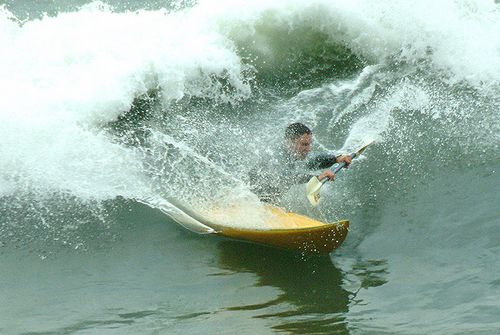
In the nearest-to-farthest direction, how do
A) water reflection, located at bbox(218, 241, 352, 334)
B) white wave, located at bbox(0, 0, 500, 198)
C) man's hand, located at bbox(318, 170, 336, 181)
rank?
water reflection, located at bbox(218, 241, 352, 334), man's hand, located at bbox(318, 170, 336, 181), white wave, located at bbox(0, 0, 500, 198)

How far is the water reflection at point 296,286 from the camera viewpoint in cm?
454

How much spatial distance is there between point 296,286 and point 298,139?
159cm

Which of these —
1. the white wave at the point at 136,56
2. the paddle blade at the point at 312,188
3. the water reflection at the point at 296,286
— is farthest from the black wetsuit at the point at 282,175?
the white wave at the point at 136,56

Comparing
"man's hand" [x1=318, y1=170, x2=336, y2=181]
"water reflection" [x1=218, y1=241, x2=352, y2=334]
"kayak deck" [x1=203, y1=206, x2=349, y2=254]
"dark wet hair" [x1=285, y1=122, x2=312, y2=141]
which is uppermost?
"dark wet hair" [x1=285, y1=122, x2=312, y2=141]

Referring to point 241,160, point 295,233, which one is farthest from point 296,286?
point 241,160

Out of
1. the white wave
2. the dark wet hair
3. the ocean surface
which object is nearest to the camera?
the ocean surface

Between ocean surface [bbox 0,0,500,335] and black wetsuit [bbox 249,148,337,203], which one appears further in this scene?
black wetsuit [bbox 249,148,337,203]

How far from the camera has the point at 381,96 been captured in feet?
27.2

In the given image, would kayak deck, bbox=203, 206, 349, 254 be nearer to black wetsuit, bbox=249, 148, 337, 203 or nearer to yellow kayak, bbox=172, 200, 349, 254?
yellow kayak, bbox=172, 200, 349, 254

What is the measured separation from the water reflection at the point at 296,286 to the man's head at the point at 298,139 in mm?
994

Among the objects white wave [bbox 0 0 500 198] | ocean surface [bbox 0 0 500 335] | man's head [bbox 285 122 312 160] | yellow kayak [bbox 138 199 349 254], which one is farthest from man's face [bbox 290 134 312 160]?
white wave [bbox 0 0 500 198]

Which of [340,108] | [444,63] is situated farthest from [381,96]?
[444,63]

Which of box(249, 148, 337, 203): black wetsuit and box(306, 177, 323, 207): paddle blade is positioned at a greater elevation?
box(249, 148, 337, 203): black wetsuit

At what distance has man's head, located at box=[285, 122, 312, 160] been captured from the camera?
6.21 meters
